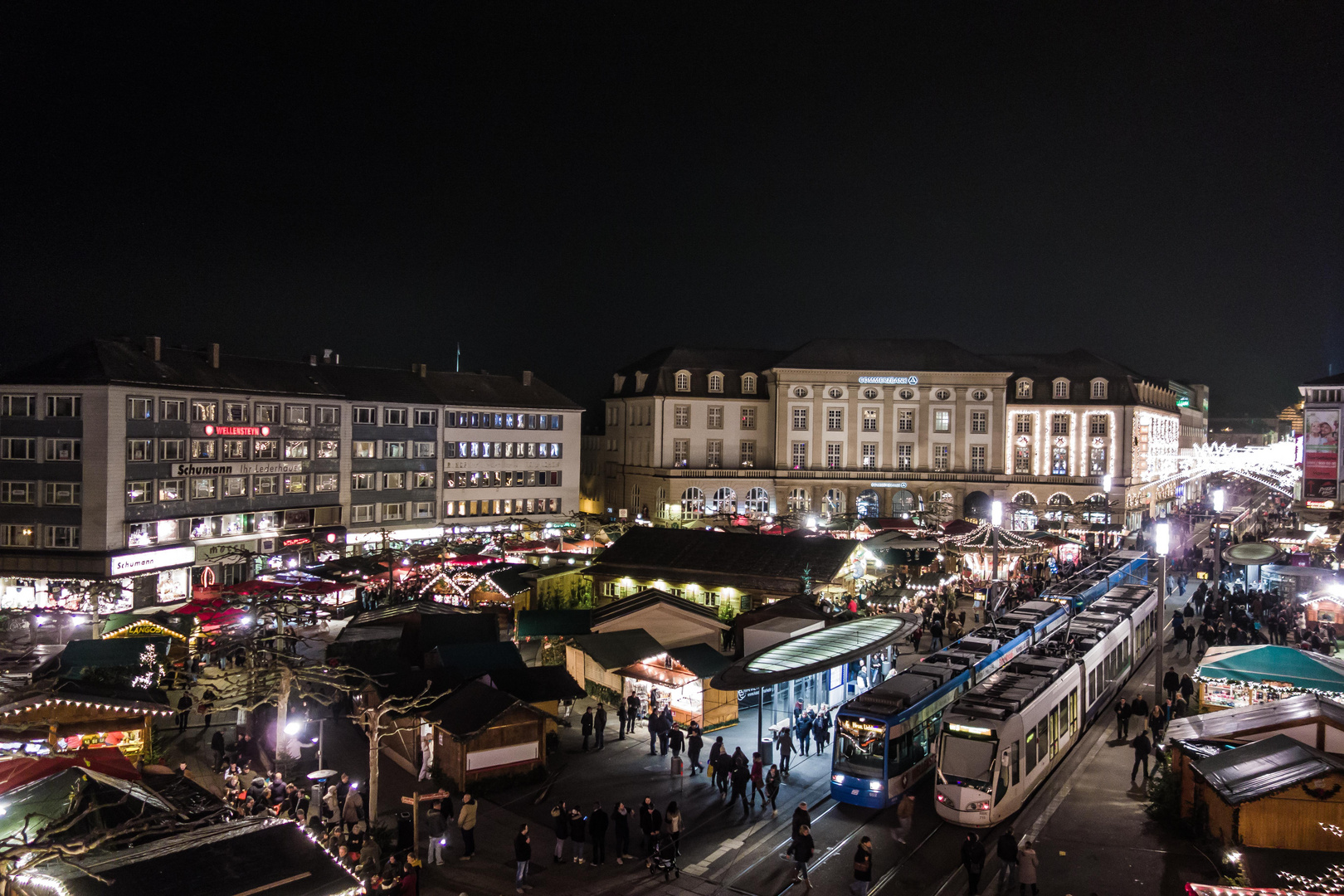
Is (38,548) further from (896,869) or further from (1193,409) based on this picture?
(1193,409)

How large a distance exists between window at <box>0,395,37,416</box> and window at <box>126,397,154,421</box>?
3608 millimetres

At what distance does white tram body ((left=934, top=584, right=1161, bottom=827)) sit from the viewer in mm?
15188

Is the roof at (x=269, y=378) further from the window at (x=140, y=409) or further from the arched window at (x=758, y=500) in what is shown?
the arched window at (x=758, y=500)

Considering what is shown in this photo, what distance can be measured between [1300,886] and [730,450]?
56.6 meters

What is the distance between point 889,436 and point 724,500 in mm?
12633

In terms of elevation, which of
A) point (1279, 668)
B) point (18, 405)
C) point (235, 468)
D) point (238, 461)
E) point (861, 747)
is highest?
point (18, 405)

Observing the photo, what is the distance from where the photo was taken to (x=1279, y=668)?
64.6ft

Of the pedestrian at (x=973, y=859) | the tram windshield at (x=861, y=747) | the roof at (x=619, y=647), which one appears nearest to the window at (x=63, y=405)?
the roof at (x=619, y=647)

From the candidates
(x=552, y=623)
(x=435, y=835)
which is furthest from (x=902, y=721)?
(x=552, y=623)

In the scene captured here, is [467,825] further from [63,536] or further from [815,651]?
[63,536]

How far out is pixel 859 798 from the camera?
16.3 metres

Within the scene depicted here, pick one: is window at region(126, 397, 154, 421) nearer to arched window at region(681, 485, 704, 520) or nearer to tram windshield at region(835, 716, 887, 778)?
arched window at region(681, 485, 704, 520)

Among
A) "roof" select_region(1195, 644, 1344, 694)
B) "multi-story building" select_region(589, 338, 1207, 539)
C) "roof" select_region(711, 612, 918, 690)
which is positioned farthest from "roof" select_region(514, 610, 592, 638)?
"multi-story building" select_region(589, 338, 1207, 539)

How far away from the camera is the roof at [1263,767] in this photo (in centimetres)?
1310
